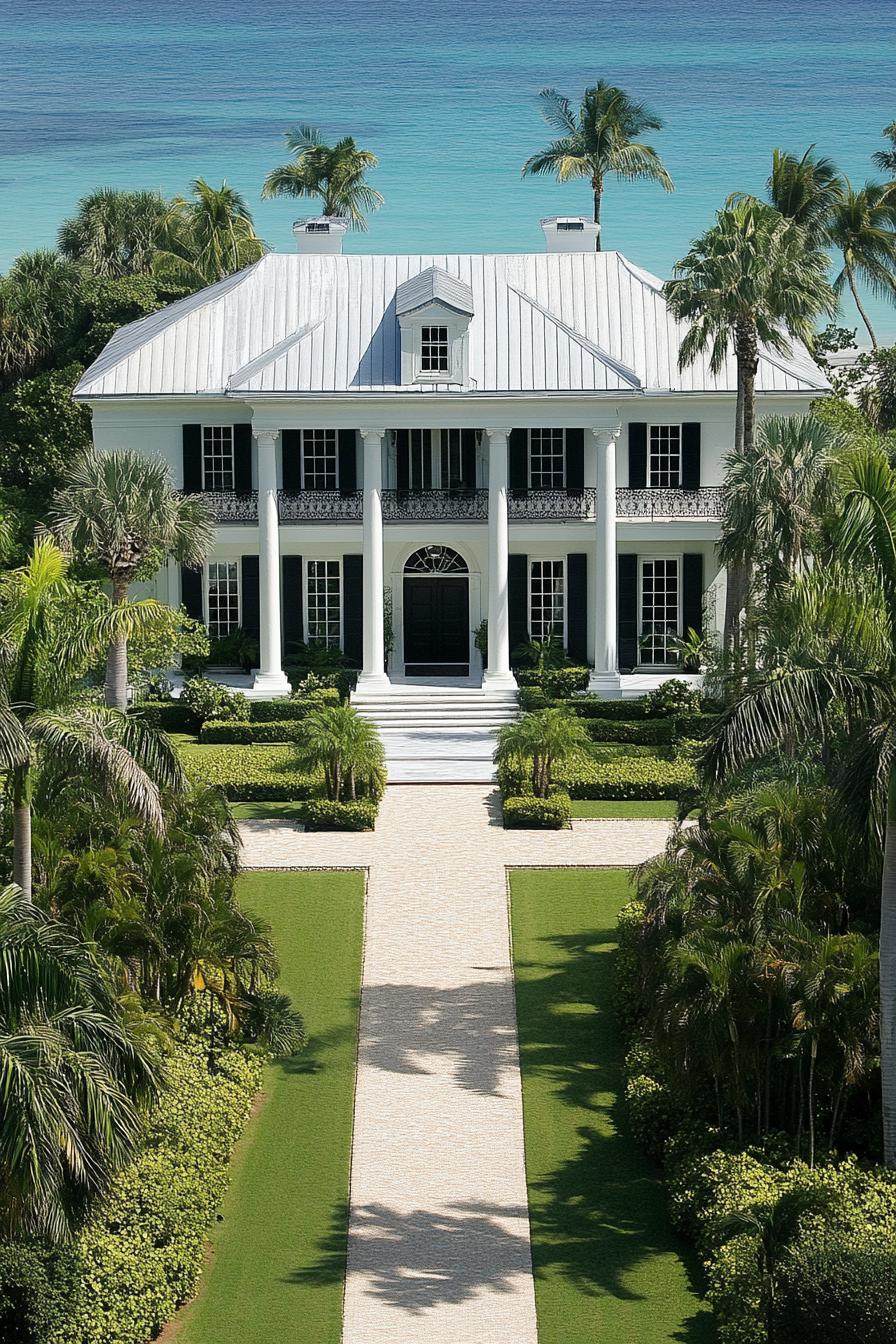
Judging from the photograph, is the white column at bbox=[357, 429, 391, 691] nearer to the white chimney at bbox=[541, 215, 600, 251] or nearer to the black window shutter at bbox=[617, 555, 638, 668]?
the black window shutter at bbox=[617, 555, 638, 668]

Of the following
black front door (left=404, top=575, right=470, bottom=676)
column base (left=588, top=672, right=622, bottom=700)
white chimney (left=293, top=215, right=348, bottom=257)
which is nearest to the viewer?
column base (left=588, top=672, right=622, bottom=700)

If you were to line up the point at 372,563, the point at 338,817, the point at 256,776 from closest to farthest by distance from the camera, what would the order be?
the point at 338,817 → the point at 256,776 → the point at 372,563

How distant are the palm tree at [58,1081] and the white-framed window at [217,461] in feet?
85.2

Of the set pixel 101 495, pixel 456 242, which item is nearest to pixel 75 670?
pixel 101 495

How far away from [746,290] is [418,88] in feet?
124

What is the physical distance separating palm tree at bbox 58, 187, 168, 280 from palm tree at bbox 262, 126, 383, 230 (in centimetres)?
386

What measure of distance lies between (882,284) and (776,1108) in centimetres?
4015

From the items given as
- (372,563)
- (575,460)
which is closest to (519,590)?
(575,460)

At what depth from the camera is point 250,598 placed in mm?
37844

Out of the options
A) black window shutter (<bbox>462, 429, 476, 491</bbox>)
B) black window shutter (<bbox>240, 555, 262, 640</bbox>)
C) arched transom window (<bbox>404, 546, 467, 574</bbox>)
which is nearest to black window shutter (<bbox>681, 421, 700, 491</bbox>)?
black window shutter (<bbox>462, 429, 476, 491</bbox>)

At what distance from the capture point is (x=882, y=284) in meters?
50.9

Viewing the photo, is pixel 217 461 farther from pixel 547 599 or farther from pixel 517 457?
pixel 547 599

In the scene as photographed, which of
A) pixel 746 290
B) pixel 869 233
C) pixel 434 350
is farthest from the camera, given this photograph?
pixel 869 233

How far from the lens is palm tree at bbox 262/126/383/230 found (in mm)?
55812
